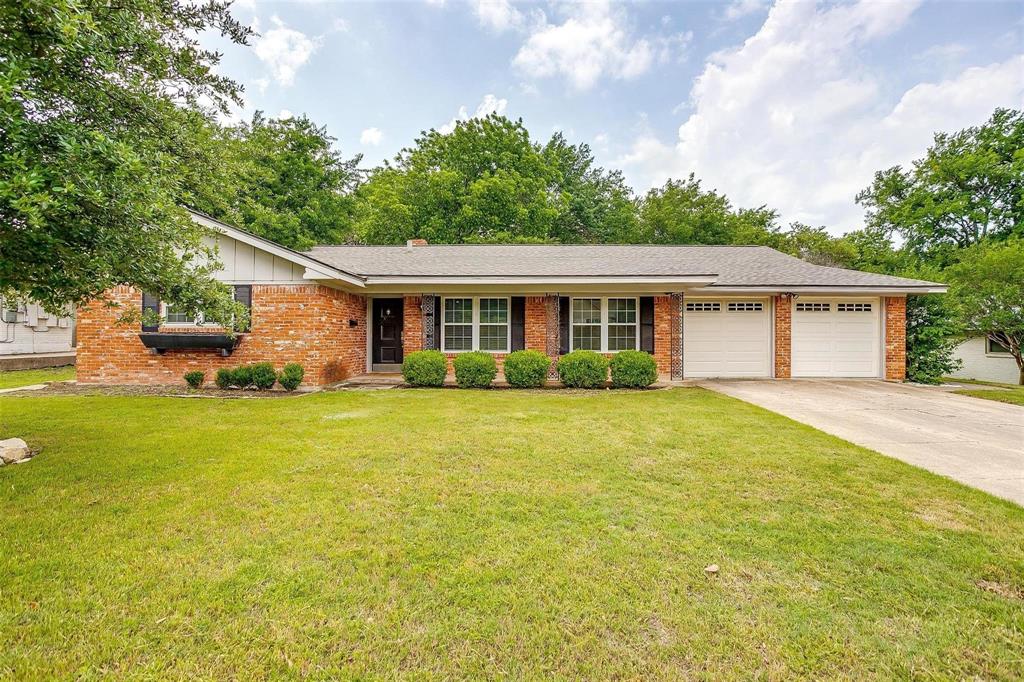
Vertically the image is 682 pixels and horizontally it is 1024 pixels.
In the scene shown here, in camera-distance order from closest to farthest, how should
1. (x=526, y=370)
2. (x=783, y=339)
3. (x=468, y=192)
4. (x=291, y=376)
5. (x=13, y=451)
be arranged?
(x=13, y=451) → (x=291, y=376) → (x=526, y=370) → (x=783, y=339) → (x=468, y=192)

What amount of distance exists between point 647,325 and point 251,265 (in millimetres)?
9336

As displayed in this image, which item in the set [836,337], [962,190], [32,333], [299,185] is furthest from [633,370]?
[962,190]

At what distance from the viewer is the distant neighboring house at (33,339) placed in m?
13.3

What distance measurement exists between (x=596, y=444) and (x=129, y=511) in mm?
4246

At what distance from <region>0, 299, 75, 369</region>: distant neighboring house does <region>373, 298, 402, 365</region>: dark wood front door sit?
9.63m

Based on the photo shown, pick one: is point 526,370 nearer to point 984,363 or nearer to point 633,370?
point 633,370

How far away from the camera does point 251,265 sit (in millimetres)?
9211

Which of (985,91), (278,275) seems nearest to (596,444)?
(278,275)

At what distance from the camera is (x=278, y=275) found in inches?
362

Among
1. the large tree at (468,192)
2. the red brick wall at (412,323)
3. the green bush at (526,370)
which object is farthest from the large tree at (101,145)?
the large tree at (468,192)

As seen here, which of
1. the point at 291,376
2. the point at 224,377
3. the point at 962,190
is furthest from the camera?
the point at 962,190

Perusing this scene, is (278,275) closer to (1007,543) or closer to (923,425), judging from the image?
(1007,543)

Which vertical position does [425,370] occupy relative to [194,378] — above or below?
above

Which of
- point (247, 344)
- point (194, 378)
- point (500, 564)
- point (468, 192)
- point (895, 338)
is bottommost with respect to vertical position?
point (500, 564)
